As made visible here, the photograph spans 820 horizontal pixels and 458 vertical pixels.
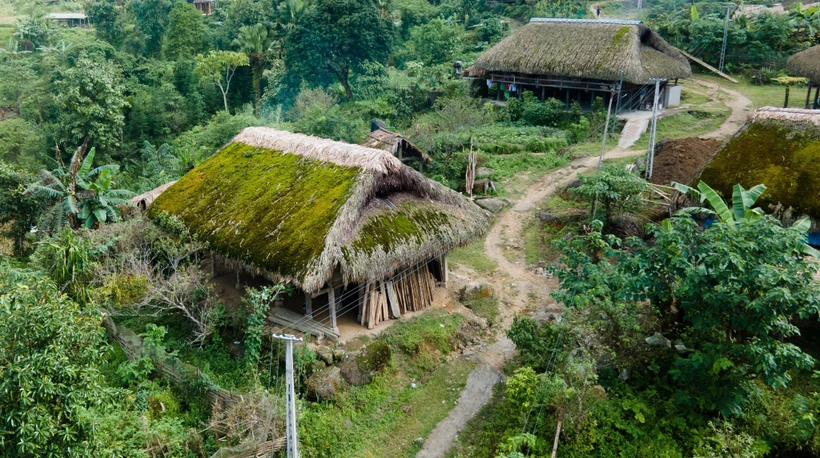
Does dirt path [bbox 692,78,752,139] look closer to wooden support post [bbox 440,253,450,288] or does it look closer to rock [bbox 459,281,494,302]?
rock [bbox 459,281,494,302]

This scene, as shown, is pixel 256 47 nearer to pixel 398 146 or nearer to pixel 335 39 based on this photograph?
pixel 335 39

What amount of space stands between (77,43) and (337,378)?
34.2 m

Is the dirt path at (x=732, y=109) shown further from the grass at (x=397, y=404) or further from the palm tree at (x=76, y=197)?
the palm tree at (x=76, y=197)

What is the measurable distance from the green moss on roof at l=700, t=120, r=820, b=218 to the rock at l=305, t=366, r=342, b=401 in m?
9.28

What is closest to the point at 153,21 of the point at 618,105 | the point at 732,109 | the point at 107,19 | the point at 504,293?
the point at 107,19

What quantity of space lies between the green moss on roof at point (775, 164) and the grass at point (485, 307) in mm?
5573

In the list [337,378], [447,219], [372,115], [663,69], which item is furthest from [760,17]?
[337,378]

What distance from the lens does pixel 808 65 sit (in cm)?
2267

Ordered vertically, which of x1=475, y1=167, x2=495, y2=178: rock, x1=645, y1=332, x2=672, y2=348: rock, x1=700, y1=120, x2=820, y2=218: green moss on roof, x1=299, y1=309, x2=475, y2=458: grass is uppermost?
x1=700, y1=120, x2=820, y2=218: green moss on roof

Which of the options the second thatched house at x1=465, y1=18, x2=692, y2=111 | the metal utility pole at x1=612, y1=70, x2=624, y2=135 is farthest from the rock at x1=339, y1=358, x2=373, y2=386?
the second thatched house at x1=465, y1=18, x2=692, y2=111

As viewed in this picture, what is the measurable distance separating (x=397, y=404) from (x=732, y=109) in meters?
21.2

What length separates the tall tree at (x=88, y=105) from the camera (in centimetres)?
2503

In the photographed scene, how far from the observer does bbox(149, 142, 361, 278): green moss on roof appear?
1195 cm

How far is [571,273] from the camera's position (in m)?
11.5
